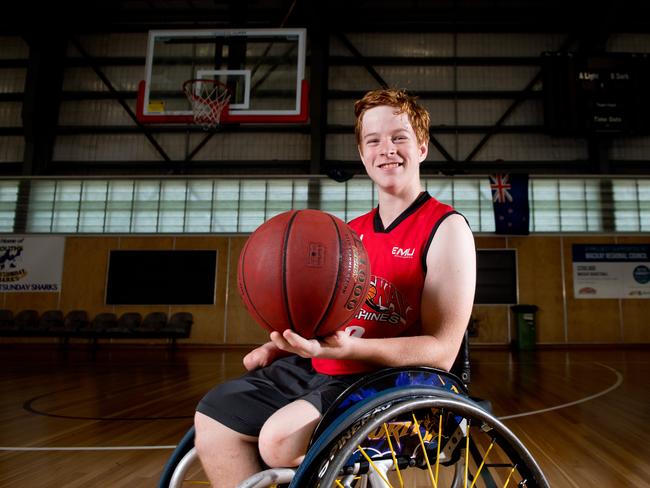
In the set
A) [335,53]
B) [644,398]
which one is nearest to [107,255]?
[335,53]

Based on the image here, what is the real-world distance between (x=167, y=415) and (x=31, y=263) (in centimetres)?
720

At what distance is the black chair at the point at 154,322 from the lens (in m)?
7.62

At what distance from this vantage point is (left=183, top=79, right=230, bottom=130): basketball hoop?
577 centimetres

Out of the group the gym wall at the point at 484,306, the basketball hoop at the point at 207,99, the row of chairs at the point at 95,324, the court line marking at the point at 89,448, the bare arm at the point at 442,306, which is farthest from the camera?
the gym wall at the point at 484,306

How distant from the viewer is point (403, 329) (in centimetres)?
97

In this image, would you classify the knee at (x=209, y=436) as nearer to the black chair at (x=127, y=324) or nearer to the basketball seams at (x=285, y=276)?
the basketball seams at (x=285, y=276)

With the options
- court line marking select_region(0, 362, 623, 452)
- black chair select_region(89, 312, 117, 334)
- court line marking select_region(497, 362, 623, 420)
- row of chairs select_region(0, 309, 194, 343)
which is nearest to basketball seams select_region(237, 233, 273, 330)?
court line marking select_region(0, 362, 623, 452)

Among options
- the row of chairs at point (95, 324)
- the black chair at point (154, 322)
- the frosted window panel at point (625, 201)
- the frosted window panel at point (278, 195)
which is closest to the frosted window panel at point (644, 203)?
the frosted window panel at point (625, 201)

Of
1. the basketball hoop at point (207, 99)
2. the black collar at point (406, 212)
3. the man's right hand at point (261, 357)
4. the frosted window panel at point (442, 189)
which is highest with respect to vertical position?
the basketball hoop at point (207, 99)

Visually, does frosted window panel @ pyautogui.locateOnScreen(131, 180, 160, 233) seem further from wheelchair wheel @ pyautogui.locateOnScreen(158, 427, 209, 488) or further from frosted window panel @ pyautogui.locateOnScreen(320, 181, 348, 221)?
wheelchair wheel @ pyautogui.locateOnScreen(158, 427, 209, 488)

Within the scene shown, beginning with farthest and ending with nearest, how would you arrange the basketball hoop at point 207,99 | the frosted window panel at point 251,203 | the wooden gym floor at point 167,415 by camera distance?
the frosted window panel at point 251,203, the basketball hoop at point 207,99, the wooden gym floor at point 167,415

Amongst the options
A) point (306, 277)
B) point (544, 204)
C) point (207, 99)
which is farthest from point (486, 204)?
point (306, 277)

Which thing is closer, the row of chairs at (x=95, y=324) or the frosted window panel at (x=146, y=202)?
the row of chairs at (x=95, y=324)

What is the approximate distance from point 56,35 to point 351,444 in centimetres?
1108
